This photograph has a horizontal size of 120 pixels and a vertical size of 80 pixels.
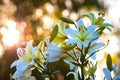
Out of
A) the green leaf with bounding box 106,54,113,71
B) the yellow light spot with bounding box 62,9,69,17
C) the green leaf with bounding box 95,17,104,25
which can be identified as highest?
the yellow light spot with bounding box 62,9,69,17

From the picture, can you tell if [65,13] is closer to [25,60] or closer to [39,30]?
[39,30]

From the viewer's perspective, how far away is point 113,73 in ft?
4.34

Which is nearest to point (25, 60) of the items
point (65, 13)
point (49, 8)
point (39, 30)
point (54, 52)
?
point (54, 52)

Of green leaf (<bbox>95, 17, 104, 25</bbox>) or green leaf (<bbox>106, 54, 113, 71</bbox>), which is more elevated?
green leaf (<bbox>95, 17, 104, 25</bbox>)

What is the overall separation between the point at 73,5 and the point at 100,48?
28.0ft

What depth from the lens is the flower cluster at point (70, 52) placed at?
123 cm

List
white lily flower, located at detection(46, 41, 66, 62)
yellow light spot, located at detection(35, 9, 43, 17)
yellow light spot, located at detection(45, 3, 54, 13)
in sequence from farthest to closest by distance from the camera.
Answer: yellow light spot, located at detection(45, 3, 54, 13) → yellow light spot, located at detection(35, 9, 43, 17) → white lily flower, located at detection(46, 41, 66, 62)

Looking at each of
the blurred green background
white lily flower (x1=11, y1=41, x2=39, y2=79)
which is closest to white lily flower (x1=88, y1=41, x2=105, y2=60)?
white lily flower (x1=11, y1=41, x2=39, y2=79)

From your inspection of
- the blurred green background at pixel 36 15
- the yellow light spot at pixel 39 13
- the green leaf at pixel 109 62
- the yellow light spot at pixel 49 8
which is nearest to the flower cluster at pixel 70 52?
the green leaf at pixel 109 62

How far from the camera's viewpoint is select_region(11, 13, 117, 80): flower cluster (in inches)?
48.3

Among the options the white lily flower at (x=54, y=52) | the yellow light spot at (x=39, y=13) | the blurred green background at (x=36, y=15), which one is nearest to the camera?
the white lily flower at (x=54, y=52)

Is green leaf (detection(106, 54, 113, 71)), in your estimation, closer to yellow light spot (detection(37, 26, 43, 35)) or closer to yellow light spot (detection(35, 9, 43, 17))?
yellow light spot (detection(37, 26, 43, 35))

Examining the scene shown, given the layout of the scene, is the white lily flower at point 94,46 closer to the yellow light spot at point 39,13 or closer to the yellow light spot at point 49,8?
the yellow light spot at point 39,13

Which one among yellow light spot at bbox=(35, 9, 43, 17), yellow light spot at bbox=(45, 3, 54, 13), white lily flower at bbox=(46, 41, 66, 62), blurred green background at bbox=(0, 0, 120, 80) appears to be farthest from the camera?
yellow light spot at bbox=(45, 3, 54, 13)
